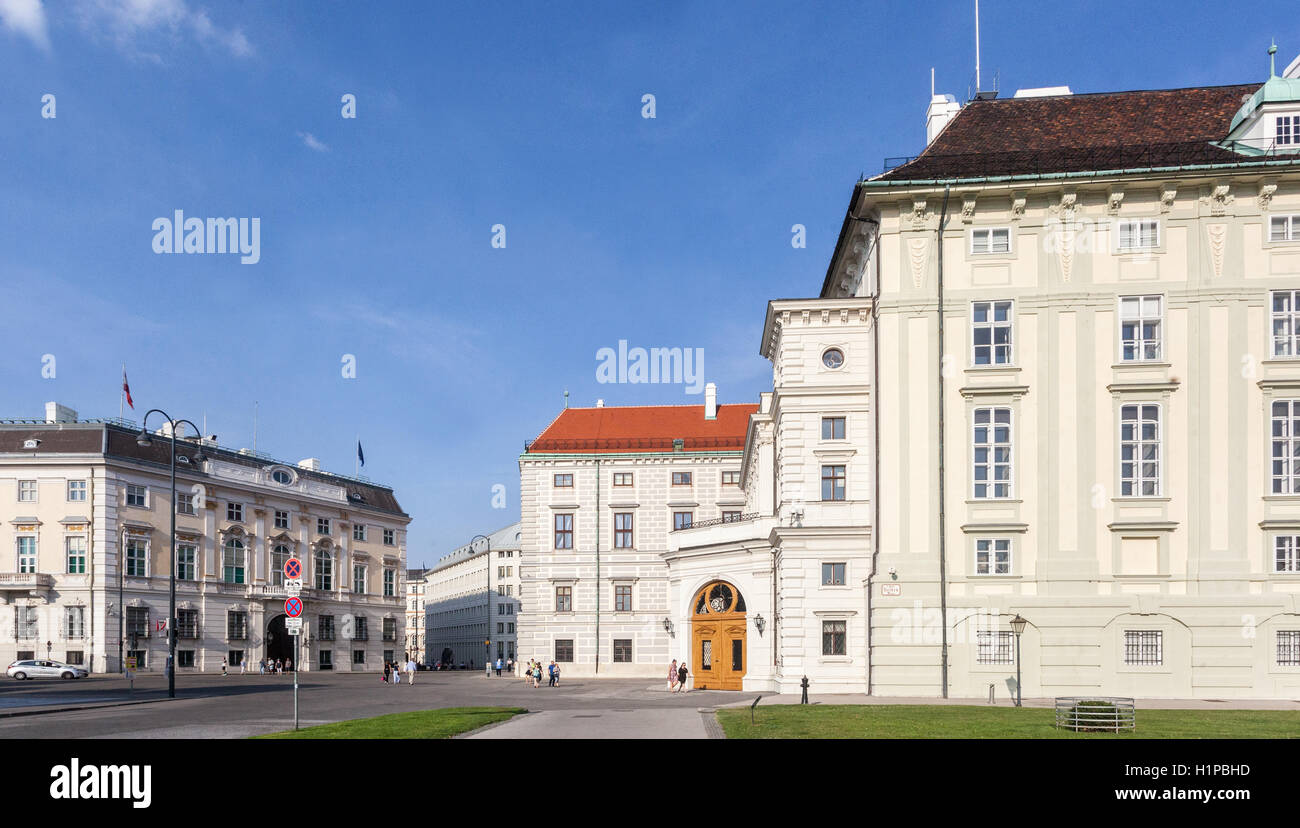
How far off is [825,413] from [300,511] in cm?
5974

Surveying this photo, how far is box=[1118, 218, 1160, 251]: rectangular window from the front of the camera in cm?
3534

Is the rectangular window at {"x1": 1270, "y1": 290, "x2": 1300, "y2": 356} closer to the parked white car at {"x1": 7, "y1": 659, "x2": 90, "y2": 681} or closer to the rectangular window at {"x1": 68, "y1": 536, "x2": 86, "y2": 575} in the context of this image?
the parked white car at {"x1": 7, "y1": 659, "x2": 90, "y2": 681}

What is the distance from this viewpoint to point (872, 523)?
123ft

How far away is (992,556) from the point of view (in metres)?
35.1

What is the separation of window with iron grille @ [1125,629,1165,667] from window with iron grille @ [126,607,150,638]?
200 feet

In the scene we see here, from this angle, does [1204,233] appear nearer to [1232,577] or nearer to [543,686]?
[1232,577]

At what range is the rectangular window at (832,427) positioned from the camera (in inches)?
1526


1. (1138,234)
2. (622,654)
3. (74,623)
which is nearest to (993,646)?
(1138,234)

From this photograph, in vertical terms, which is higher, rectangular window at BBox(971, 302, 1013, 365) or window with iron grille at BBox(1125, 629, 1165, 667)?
rectangular window at BBox(971, 302, 1013, 365)

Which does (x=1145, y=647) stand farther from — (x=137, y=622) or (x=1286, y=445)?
(x=137, y=622)

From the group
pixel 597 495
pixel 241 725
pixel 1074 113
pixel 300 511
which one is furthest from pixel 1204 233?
pixel 300 511

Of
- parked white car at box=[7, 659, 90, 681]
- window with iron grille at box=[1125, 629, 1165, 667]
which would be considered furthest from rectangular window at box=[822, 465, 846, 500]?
parked white car at box=[7, 659, 90, 681]

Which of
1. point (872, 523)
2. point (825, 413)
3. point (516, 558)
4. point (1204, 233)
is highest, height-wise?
point (1204, 233)
